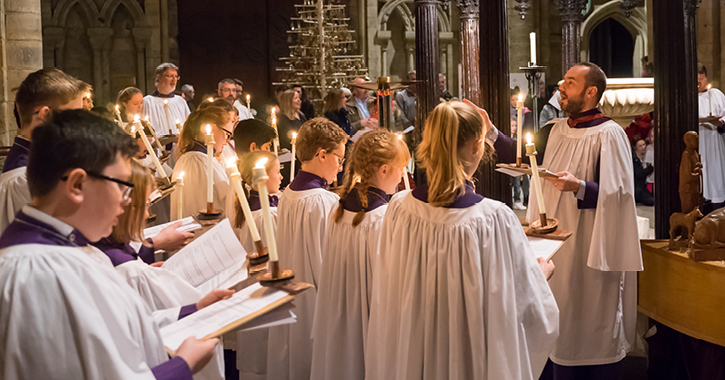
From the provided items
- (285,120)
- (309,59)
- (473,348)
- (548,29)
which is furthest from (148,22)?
(473,348)

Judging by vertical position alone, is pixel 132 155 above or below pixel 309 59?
below

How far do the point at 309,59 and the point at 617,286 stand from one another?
253 inches

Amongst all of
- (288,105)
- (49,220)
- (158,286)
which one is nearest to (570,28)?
(288,105)

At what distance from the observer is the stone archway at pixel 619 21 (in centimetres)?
1510

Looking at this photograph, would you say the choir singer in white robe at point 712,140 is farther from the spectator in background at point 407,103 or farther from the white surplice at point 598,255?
the white surplice at point 598,255

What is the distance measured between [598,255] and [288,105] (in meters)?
5.10

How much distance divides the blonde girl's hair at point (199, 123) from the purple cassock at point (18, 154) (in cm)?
138

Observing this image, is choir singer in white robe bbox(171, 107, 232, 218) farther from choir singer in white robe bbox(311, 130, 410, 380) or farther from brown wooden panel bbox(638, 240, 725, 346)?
brown wooden panel bbox(638, 240, 725, 346)

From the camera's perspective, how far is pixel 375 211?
2.92m

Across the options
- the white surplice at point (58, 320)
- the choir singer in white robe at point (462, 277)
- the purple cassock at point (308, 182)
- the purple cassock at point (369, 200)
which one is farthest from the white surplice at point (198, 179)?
the white surplice at point (58, 320)

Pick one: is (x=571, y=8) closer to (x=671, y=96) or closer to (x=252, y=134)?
(x=671, y=96)

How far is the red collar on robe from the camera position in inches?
142

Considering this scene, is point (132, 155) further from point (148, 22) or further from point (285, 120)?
point (148, 22)

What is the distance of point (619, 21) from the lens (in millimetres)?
15398
